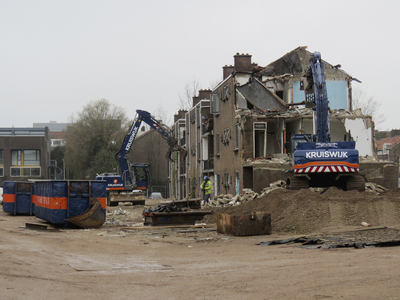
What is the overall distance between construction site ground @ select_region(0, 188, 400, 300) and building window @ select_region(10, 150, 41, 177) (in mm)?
63177

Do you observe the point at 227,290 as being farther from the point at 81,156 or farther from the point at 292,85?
the point at 81,156

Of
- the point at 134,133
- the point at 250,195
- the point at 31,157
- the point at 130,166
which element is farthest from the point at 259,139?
the point at 31,157

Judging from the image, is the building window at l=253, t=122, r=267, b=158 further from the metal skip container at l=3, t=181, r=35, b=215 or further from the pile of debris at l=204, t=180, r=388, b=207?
the metal skip container at l=3, t=181, r=35, b=215

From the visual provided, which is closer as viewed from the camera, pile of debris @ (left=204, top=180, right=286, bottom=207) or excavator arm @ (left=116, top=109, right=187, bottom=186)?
pile of debris @ (left=204, top=180, right=286, bottom=207)

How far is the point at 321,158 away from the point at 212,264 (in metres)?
10.8

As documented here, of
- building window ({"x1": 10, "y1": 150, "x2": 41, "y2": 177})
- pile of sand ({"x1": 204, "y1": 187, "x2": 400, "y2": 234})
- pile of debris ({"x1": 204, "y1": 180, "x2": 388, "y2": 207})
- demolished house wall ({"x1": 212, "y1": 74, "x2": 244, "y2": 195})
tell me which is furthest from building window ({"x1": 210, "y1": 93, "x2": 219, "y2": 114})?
building window ({"x1": 10, "y1": 150, "x2": 41, "y2": 177})

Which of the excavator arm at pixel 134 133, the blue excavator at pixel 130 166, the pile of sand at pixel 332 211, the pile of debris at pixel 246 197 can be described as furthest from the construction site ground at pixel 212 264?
the excavator arm at pixel 134 133

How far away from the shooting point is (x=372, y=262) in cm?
794

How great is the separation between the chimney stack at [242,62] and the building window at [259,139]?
4506 mm

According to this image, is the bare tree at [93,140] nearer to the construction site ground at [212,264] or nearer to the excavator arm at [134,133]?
the excavator arm at [134,133]

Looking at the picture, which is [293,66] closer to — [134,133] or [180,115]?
[134,133]

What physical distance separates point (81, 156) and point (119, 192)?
2968 cm

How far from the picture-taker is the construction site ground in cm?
640

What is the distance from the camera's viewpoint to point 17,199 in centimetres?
2639
